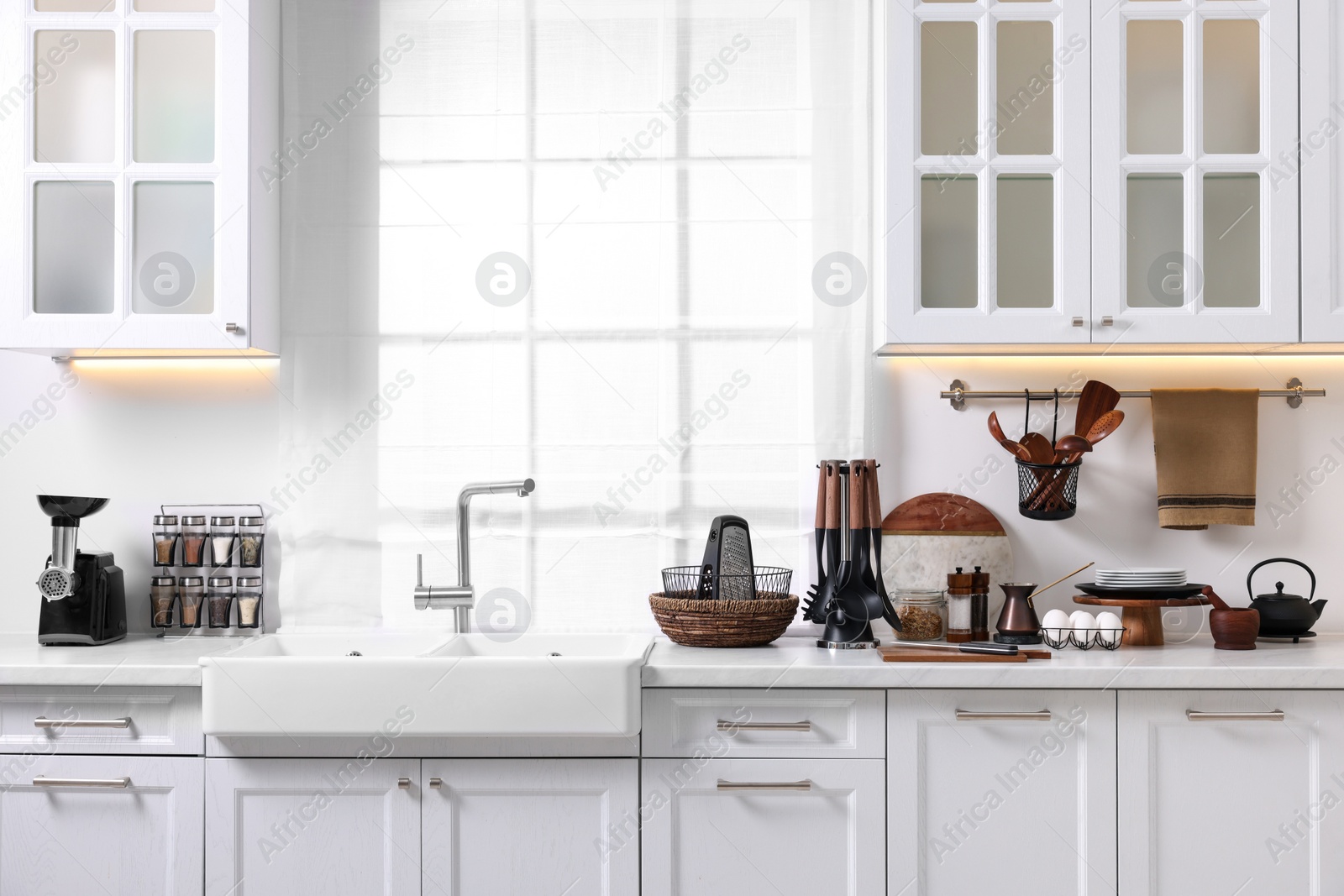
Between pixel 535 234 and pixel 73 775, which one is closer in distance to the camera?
pixel 73 775

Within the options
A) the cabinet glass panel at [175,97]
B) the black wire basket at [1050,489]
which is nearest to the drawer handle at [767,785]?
the black wire basket at [1050,489]

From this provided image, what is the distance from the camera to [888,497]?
240cm

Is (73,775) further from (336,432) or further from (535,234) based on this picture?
(535,234)

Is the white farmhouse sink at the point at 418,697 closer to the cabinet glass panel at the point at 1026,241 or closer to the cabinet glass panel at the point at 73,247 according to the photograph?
the cabinet glass panel at the point at 73,247

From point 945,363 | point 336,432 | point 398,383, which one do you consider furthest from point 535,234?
point 945,363

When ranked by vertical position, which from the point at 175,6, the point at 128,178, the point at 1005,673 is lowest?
the point at 1005,673

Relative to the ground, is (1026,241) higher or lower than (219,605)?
higher

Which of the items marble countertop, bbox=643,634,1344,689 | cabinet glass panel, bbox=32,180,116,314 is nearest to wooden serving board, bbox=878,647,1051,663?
marble countertop, bbox=643,634,1344,689

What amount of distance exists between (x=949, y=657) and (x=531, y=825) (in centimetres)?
92

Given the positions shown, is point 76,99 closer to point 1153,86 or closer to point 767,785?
point 767,785

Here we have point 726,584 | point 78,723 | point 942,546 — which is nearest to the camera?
point 78,723

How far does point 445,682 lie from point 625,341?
39.5 inches

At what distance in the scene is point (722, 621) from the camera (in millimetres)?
2025

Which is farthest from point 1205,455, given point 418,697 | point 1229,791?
point 418,697
